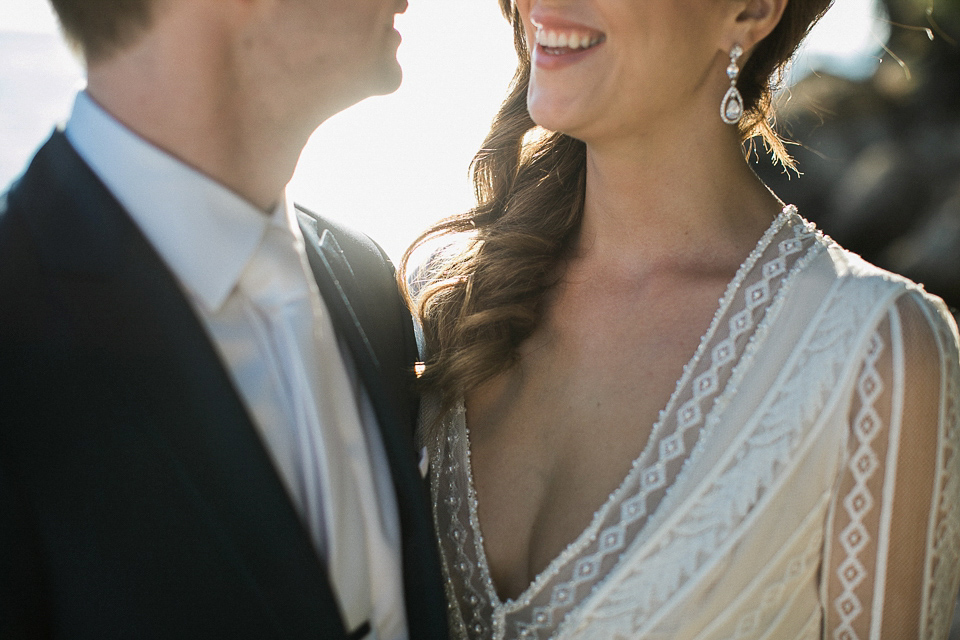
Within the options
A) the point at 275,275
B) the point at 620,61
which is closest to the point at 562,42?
the point at 620,61

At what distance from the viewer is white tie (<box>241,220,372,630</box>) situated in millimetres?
1289

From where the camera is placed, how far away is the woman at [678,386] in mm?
1583

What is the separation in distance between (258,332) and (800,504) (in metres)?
1.14

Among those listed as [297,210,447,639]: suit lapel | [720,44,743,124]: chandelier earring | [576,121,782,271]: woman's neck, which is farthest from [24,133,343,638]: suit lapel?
[720,44,743,124]: chandelier earring

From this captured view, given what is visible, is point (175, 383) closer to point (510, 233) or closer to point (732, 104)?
point (510, 233)

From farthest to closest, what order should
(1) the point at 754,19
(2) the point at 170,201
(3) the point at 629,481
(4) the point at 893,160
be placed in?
1. (4) the point at 893,160
2. (1) the point at 754,19
3. (3) the point at 629,481
4. (2) the point at 170,201

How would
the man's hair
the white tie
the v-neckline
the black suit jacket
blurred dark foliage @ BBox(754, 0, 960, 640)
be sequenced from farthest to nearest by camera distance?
blurred dark foliage @ BBox(754, 0, 960, 640) → the v-neckline → the white tie → the man's hair → the black suit jacket

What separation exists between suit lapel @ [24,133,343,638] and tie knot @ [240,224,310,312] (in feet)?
0.51

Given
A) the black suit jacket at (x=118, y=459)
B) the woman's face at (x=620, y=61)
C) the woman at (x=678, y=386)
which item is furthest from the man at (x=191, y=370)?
the woman's face at (x=620, y=61)

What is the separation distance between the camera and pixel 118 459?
109 centimetres

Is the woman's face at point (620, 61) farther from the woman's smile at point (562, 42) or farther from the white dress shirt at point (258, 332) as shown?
the white dress shirt at point (258, 332)

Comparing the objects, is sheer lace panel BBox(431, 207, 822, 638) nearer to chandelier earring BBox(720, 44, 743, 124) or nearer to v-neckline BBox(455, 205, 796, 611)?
v-neckline BBox(455, 205, 796, 611)

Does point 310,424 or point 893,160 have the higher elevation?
point 893,160

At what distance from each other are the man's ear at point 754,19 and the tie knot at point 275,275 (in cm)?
127
